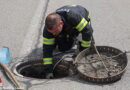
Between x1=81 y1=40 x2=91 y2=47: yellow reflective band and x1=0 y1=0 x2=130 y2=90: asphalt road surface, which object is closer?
x1=0 y1=0 x2=130 y2=90: asphalt road surface

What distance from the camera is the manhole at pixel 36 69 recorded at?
4.89 meters

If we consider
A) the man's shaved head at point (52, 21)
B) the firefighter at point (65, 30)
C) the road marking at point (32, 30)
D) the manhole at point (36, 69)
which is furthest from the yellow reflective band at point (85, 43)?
the road marking at point (32, 30)

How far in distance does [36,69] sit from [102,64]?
54.7 inches

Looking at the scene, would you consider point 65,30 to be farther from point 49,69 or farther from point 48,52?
point 49,69

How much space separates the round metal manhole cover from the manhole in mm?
392

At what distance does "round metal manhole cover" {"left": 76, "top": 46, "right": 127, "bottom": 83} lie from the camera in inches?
163

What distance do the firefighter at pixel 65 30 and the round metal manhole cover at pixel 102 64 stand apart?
231 millimetres

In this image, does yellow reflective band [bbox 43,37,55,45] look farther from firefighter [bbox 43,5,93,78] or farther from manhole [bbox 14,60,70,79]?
manhole [bbox 14,60,70,79]

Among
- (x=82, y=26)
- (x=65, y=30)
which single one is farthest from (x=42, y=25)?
(x=82, y=26)

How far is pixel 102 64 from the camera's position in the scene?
4.53 m

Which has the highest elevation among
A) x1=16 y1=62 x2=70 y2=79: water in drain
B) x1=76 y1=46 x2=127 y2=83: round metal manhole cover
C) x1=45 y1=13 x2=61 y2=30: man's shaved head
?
x1=45 y1=13 x2=61 y2=30: man's shaved head

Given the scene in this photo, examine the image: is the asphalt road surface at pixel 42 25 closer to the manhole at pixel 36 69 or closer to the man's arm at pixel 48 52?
the manhole at pixel 36 69

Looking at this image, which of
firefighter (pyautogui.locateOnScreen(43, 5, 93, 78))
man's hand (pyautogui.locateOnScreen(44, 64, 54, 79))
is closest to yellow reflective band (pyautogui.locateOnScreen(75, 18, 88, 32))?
firefighter (pyautogui.locateOnScreen(43, 5, 93, 78))

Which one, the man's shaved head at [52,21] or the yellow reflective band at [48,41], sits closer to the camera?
the man's shaved head at [52,21]
